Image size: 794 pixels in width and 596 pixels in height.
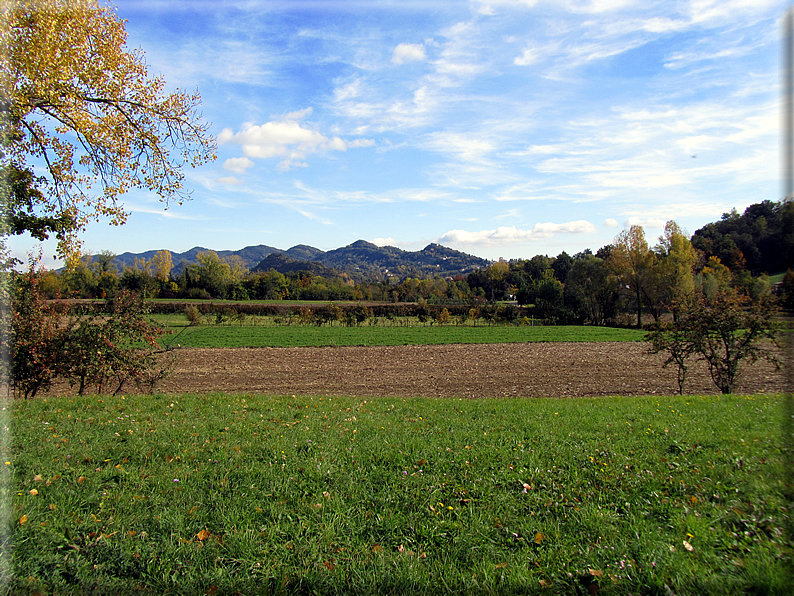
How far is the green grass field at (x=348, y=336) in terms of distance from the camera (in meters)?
35.7

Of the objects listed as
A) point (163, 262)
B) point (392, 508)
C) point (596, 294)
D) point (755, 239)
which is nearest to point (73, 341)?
point (392, 508)

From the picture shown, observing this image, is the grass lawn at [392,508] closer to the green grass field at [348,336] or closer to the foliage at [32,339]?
the foliage at [32,339]

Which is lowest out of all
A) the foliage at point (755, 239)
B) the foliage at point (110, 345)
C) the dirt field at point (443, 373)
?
the dirt field at point (443, 373)

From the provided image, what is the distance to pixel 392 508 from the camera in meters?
4.34

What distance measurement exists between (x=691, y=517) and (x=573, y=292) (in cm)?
6612

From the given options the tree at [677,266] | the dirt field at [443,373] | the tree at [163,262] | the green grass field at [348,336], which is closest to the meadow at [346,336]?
the green grass field at [348,336]

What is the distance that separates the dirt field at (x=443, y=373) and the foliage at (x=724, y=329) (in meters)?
3.36

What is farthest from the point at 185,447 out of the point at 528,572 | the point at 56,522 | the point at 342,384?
the point at 342,384

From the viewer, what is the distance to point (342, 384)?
19.3 metres

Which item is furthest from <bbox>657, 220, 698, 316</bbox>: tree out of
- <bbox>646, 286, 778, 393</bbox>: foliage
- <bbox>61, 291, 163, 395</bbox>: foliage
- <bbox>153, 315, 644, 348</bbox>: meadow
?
<bbox>61, 291, 163, 395</bbox>: foliage

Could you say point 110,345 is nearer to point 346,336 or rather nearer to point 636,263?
point 346,336

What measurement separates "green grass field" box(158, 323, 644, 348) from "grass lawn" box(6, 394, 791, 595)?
29.0 metres

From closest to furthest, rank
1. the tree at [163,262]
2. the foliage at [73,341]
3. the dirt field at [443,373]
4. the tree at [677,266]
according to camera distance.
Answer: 1. the foliage at [73,341]
2. the dirt field at [443,373]
3. the tree at [677,266]
4. the tree at [163,262]

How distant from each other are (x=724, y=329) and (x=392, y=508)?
46.3 ft
